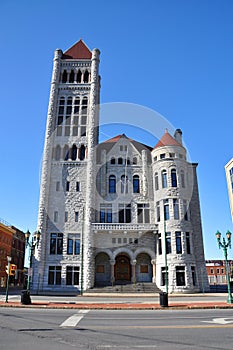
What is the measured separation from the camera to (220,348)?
7250 millimetres

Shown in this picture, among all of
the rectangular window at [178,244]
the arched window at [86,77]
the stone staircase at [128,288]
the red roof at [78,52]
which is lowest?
the stone staircase at [128,288]

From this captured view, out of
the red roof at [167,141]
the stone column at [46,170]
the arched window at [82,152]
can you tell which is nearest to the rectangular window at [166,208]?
the red roof at [167,141]

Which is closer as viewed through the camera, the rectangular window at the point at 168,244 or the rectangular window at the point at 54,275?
the rectangular window at the point at 168,244

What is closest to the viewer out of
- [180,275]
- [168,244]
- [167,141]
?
[180,275]

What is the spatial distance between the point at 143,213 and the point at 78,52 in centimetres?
3154

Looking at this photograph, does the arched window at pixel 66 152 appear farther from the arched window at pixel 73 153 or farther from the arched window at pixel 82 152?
the arched window at pixel 82 152

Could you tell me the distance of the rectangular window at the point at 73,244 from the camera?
39.0m

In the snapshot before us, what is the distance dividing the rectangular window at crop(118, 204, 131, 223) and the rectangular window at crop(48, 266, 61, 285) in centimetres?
1099

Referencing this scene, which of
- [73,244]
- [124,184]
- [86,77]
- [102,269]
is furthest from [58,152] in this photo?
[102,269]

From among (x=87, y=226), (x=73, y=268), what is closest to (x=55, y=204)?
(x=87, y=226)

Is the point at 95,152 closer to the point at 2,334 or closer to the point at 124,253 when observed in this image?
the point at 124,253

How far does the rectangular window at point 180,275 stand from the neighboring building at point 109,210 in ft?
0.38

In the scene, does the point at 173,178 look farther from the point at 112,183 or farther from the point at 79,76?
the point at 79,76

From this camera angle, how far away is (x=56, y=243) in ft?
129
